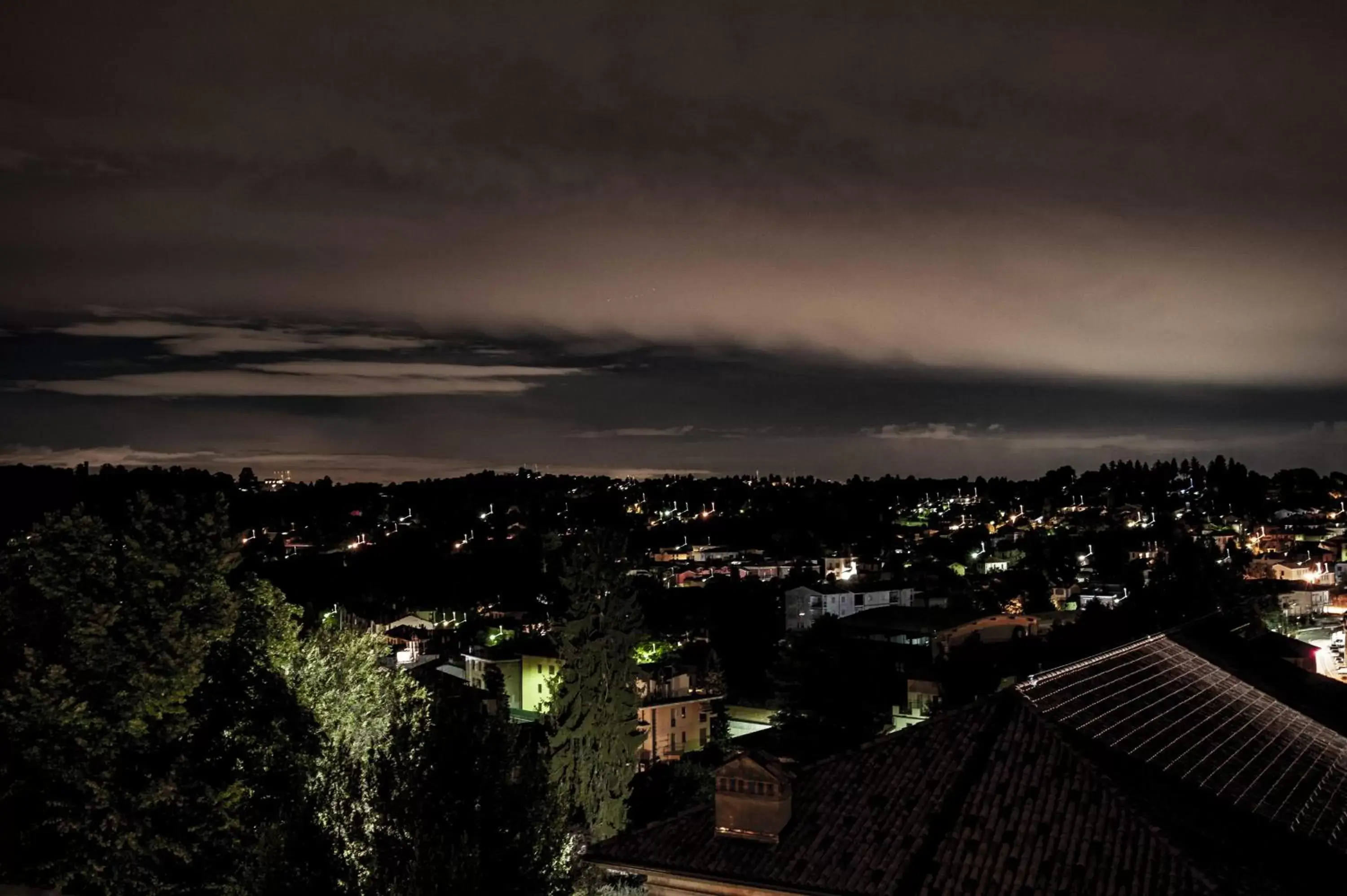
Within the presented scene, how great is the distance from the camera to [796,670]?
5212cm

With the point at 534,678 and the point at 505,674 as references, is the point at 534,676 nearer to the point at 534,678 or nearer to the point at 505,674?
the point at 534,678

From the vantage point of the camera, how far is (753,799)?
41.6ft

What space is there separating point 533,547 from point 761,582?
1714 inches

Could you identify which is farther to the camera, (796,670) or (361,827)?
(796,670)

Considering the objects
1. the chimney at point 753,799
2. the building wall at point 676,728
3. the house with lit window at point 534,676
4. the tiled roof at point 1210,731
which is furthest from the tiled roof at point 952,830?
the house with lit window at point 534,676

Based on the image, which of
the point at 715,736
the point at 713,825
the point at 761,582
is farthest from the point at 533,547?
Result: the point at 713,825

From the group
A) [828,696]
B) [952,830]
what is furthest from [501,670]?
[952,830]

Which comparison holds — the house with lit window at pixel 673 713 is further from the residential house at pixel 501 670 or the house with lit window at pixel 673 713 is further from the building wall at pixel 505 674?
the building wall at pixel 505 674

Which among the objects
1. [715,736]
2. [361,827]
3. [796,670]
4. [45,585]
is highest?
[45,585]

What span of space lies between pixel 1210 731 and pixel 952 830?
17.3 ft

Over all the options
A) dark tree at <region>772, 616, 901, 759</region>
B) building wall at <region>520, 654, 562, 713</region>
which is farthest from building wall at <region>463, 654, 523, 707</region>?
dark tree at <region>772, 616, 901, 759</region>

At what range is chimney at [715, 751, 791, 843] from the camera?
1257 centimetres

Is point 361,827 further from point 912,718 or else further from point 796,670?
point 912,718

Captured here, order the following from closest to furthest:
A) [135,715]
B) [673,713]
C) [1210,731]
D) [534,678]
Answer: [1210,731]
[135,715]
[673,713]
[534,678]
